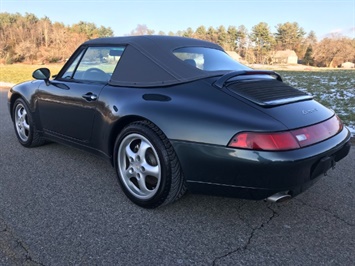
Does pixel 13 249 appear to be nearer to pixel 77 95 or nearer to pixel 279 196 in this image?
pixel 77 95

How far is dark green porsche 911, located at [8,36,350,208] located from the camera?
7.35 feet

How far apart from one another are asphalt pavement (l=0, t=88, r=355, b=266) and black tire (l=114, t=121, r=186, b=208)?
0.50ft

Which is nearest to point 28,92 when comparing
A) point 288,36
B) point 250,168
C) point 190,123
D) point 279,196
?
point 190,123

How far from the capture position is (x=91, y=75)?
11.3ft

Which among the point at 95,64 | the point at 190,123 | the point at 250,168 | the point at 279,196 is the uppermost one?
the point at 95,64

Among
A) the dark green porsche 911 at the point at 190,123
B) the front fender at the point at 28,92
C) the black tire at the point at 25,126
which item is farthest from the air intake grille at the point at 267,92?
the black tire at the point at 25,126

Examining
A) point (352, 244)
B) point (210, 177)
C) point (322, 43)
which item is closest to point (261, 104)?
point (210, 177)

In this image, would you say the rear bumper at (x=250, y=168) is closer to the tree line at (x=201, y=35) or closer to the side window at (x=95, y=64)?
the side window at (x=95, y=64)

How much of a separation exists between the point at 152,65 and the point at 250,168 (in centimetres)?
128

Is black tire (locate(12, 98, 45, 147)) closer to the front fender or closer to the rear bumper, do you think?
the front fender

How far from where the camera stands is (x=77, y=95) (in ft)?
11.0

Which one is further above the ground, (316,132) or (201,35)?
(316,132)

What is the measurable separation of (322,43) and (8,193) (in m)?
82.8

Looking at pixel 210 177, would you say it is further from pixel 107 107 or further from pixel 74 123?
pixel 74 123
